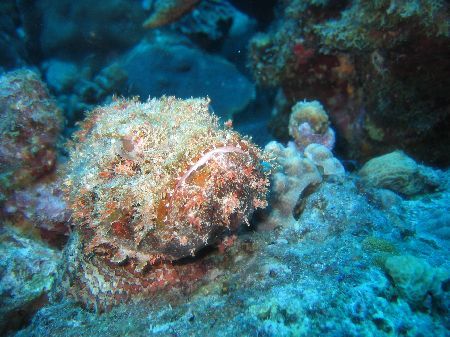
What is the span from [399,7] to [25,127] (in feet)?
16.8

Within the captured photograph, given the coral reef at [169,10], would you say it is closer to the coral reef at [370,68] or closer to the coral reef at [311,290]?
the coral reef at [370,68]

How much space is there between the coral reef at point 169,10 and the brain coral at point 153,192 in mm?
5919

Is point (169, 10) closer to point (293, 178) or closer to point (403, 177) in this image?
point (293, 178)

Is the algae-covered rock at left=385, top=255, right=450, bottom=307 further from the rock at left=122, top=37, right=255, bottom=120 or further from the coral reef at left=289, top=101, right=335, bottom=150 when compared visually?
the rock at left=122, top=37, right=255, bottom=120

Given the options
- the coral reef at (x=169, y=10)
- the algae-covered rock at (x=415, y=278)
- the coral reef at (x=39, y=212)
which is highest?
the coral reef at (x=169, y=10)

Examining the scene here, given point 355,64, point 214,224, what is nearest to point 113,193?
point 214,224

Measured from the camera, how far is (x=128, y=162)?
2.37m

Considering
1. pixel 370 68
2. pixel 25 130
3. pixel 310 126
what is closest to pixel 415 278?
pixel 310 126

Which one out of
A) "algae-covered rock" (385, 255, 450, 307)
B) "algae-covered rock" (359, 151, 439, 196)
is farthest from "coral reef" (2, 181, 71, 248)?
"algae-covered rock" (359, 151, 439, 196)

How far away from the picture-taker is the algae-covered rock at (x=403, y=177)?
3631mm

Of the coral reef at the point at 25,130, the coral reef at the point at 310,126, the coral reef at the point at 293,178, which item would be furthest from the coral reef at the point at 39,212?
the coral reef at the point at 310,126

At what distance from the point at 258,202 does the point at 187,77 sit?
6691 millimetres

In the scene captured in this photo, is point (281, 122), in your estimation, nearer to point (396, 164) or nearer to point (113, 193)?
point (396, 164)

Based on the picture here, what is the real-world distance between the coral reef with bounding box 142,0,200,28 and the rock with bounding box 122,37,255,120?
0.85 meters
